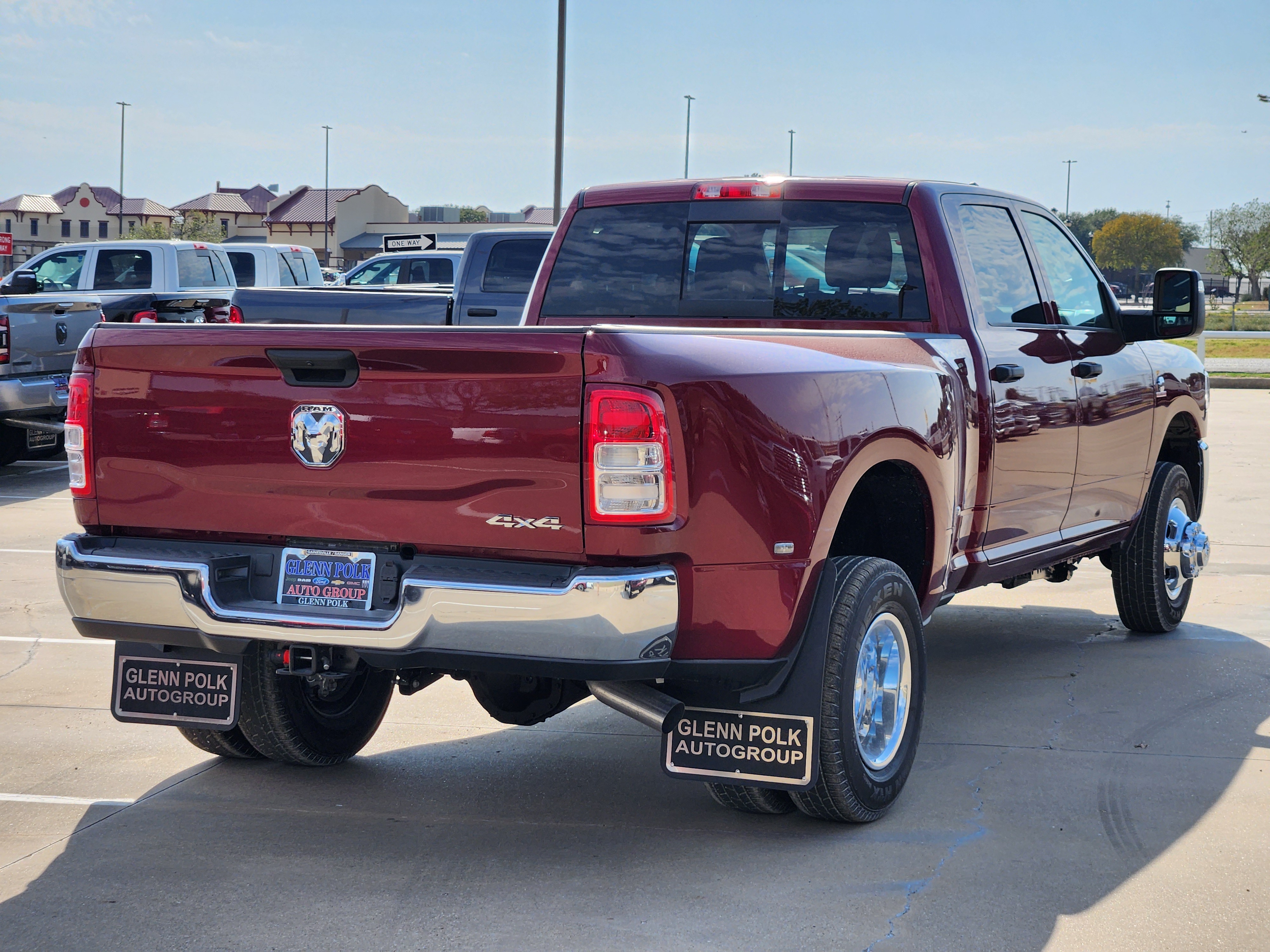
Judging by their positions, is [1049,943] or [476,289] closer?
[1049,943]

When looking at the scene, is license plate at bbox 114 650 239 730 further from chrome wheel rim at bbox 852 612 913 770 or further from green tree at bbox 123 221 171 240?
green tree at bbox 123 221 171 240

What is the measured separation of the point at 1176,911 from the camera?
12.6 ft

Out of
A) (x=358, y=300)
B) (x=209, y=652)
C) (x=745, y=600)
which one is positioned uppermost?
(x=358, y=300)

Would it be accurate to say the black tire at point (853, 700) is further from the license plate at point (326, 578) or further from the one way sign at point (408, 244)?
the one way sign at point (408, 244)

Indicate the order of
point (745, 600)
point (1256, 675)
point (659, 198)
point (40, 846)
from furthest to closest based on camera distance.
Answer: point (1256, 675)
point (659, 198)
point (40, 846)
point (745, 600)

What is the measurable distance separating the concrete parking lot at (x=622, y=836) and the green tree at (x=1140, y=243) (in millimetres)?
96064

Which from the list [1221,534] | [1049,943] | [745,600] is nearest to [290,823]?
[745,600]

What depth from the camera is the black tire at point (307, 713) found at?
192 inches

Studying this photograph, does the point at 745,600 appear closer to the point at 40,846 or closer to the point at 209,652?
the point at 209,652

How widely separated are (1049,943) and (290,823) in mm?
→ 2310

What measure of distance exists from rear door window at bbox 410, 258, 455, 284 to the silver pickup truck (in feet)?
23.1

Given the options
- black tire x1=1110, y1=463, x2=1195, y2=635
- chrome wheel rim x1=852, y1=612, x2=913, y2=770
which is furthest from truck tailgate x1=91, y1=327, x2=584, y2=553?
black tire x1=1110, y1=463, x2=1195, y2=635

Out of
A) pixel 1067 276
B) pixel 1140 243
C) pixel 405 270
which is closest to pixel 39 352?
pixel 405 270

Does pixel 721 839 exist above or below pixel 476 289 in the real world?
below
